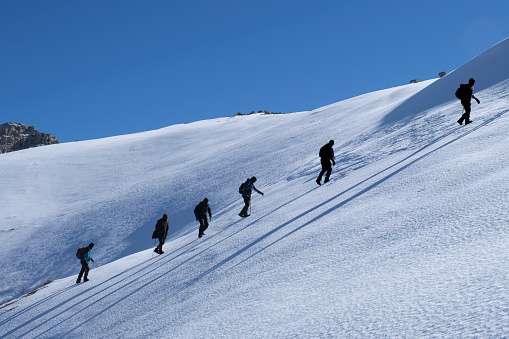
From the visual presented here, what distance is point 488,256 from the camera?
4.17m

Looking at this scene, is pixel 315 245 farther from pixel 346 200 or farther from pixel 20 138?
pixel 20 138

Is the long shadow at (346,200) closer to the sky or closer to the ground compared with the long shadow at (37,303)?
closer to the ground

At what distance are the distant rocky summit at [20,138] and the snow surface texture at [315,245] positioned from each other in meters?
58.1

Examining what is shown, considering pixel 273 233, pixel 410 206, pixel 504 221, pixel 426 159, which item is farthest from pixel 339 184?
pixel 504 221

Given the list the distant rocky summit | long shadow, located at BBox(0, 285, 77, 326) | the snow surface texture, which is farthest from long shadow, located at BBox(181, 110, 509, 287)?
the distant rocky summit

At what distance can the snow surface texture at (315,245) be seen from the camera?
405cm

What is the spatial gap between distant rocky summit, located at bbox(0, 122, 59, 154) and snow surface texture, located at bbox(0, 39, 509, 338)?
5808cm

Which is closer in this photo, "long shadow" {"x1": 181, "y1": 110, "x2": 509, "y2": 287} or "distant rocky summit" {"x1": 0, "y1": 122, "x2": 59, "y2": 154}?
"long shadow" {"x1": 181, "y1": 110, "x2": 509, "y2": 287}

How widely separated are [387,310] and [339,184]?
9.05 meters

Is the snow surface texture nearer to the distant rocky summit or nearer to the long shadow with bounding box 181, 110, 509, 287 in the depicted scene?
the long shadow with bounding box 181, 110, 509, 287

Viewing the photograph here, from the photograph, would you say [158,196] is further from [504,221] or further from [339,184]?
[504,221]

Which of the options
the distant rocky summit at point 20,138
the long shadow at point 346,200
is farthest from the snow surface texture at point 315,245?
the distant rocky summit at point 20,138

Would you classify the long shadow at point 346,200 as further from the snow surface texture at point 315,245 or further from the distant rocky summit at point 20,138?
the distant rocky summit at point 20,138

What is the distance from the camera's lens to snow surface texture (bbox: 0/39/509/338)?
4047 millimetres
